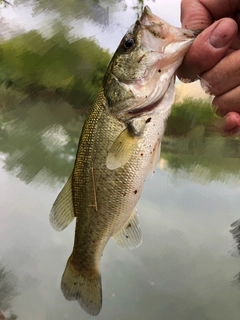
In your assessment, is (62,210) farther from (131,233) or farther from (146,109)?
(146,109)

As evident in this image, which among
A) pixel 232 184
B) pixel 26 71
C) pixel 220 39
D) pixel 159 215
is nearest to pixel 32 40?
pixel 26 71

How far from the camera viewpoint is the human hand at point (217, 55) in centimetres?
61

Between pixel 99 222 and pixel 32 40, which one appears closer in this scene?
pixel 99 222

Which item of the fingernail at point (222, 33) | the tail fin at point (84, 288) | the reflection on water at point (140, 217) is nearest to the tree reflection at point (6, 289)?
the reflection on water at point (140, 217)

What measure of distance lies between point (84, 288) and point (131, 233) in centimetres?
21

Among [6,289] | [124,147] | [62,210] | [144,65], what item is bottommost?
[6,289]

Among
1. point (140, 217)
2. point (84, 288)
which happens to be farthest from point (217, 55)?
point (140, 217)

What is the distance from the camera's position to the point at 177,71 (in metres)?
0.72

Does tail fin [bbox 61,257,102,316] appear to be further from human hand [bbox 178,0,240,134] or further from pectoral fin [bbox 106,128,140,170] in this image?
human hand [bbox 178,0,240,134]

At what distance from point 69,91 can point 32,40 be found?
0.35 metres

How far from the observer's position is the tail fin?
2.99 feet

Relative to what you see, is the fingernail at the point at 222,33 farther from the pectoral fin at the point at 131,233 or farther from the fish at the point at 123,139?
the pectoral fin at the point at 131,233

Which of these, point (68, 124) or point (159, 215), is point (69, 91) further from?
point (159, 215)

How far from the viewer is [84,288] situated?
0.91 meters
